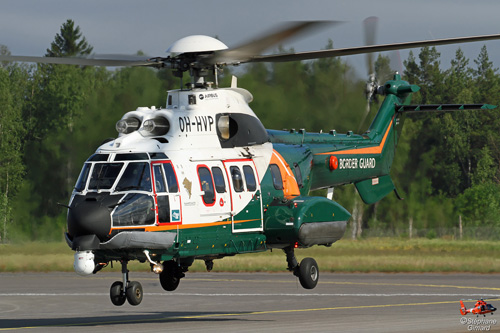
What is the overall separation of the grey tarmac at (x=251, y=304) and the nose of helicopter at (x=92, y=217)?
6.11 meters

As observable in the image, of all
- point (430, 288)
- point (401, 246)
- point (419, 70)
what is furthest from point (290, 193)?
point (419, 70)

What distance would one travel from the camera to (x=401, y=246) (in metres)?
50.7

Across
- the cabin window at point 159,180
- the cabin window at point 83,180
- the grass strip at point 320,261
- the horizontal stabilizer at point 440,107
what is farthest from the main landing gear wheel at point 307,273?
the grass strip at point 320,261

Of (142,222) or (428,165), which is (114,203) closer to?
(142,222)

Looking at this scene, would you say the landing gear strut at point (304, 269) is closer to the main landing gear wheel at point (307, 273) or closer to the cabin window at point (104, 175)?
the main landing gear wheel at point (307, 273)

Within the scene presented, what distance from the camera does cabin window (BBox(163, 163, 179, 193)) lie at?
61.1 ft

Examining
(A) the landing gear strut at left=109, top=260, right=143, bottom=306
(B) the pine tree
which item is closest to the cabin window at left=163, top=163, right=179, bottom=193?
(A) the landing gear strut at left=109, top=260, right=143, bottom=306

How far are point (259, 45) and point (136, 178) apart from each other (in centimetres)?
365

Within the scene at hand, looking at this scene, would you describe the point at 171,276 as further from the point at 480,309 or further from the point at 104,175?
the point at 480,309

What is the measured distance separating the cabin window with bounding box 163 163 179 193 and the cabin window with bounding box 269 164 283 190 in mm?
3164

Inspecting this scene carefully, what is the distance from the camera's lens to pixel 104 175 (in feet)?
60.3

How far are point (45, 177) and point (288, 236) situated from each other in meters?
36.1

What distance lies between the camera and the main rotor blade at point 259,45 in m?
16.4

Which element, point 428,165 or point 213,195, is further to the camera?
point 428,165
